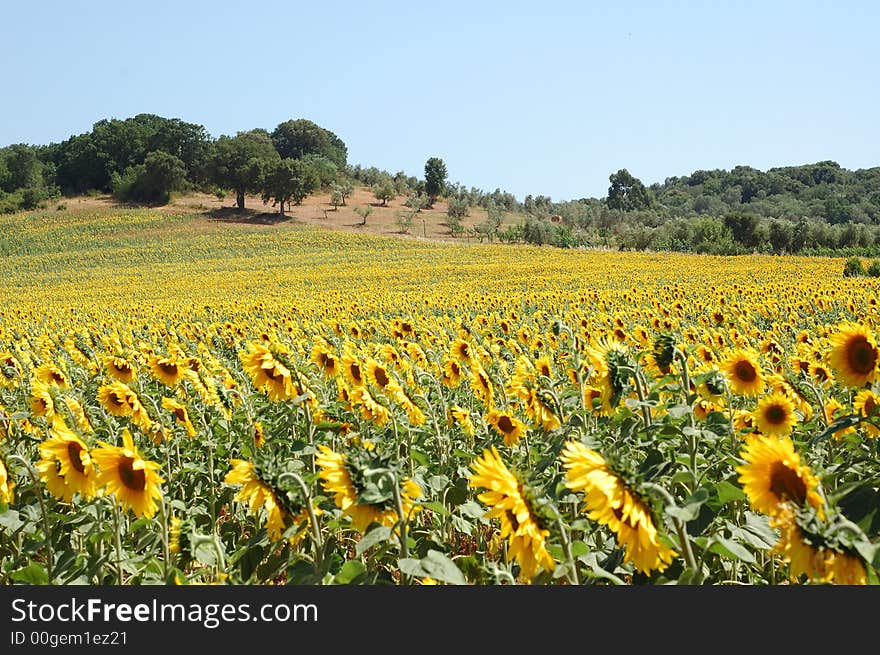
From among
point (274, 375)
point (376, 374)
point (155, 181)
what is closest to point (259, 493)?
point (274, 375)

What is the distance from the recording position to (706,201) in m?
124

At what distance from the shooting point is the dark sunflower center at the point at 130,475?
2389mm

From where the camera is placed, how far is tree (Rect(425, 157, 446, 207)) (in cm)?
8338

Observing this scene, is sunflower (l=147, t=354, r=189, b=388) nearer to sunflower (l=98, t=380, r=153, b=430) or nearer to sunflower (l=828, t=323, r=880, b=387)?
sunflower (l=98, t=380, r=153, b=430)

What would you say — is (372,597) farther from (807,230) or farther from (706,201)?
(706,201)

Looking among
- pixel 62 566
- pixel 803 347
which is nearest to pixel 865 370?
pixel 803 347

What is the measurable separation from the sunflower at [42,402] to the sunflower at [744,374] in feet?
12.0

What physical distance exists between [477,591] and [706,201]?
132 m

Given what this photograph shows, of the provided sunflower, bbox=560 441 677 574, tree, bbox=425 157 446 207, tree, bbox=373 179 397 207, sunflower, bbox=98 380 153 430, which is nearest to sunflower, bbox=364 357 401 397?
sunflower, bbox=98 380 153 430

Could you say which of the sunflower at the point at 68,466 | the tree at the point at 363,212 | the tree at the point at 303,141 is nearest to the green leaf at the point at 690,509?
the sunflower at the point at 68,466

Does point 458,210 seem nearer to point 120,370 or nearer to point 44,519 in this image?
point 120,370

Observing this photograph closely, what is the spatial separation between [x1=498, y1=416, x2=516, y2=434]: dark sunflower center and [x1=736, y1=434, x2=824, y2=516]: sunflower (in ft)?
6.23

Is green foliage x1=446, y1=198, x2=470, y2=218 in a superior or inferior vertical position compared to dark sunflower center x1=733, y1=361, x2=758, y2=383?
superior

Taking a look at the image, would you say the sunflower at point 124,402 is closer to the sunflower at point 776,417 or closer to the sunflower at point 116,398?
the sunflower at point 116,398
